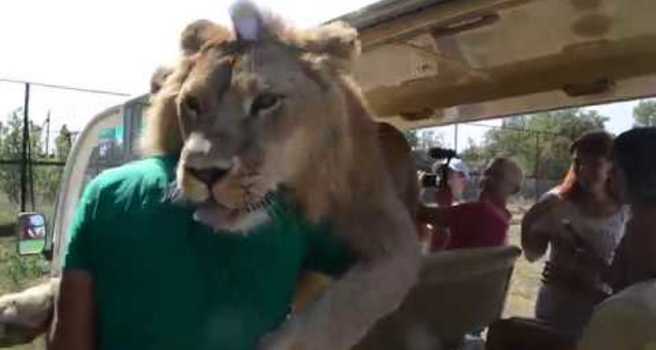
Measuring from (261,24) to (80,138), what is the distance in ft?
12.5

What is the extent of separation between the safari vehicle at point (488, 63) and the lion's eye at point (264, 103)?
625 millimetres

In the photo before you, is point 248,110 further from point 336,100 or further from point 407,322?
point 407,322

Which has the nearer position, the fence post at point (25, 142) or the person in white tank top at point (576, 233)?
the person in white tank top at point (576, 233)

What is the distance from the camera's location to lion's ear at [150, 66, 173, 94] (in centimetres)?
232

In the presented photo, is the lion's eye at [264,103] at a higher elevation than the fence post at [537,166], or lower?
higher

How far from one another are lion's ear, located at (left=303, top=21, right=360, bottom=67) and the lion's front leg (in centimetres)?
43

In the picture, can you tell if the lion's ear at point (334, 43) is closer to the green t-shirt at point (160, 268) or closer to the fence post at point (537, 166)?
the green t-shirt at point (160, 268)

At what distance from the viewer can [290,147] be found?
213cm

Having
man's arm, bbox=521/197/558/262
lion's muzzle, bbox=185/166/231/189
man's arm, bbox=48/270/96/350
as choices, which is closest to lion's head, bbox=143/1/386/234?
lion's muzzle, bbox=185/166/231/189

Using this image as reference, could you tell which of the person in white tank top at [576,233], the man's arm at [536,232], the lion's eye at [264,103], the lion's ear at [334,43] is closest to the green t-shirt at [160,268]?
the lion's eye at [264,103]

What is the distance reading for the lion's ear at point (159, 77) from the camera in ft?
7.60

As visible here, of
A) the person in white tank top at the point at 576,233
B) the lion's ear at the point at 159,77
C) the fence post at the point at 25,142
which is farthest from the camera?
the fence post at the point at 25,142

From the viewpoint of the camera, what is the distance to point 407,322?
3355 millimetres

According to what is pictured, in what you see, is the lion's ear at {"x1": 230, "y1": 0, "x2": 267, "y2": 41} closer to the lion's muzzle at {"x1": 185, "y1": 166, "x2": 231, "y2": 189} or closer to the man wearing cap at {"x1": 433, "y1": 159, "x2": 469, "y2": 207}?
the lion's muzzle at {"x1": 185, "y1": 166, "x2": 231, "y2": 189}
